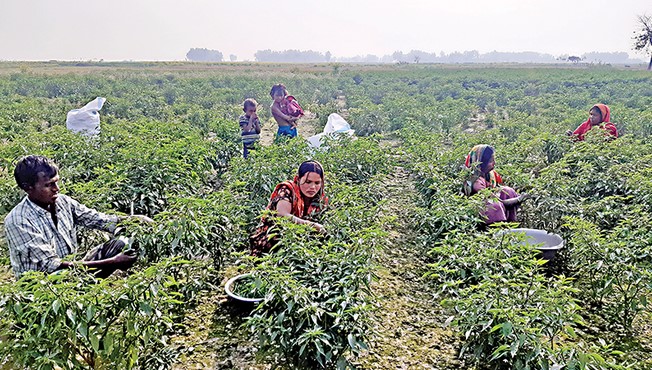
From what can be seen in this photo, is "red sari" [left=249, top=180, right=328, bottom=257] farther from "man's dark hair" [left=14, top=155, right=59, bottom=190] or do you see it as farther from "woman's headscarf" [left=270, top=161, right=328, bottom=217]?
"man's dark hair" [left=14, top=155, right=59, bottom=190]

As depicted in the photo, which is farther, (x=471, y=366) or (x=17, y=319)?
(x=471, y=366)

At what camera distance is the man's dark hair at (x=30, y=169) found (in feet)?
10.2

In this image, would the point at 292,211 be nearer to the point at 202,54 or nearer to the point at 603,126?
the point at 603,126

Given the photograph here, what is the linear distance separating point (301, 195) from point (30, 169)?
7.40 feet

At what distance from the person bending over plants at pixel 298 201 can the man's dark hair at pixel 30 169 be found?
1.77m

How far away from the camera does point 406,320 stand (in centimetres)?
410

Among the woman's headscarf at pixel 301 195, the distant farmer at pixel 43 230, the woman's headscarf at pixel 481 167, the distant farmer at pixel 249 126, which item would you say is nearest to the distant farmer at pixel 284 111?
the distant farmer at pixel 249 126

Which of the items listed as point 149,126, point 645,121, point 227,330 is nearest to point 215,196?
point 227,330

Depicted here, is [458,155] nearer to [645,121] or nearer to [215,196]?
[215,196]

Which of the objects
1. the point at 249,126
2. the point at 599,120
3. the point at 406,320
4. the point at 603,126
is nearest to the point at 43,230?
the point at 406,320

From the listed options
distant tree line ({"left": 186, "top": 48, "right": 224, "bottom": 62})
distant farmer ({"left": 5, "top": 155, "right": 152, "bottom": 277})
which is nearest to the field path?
distant farmer ({"left": 5, "top": 155, "right": 152, "bottom": 277})

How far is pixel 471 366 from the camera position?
3.45 m

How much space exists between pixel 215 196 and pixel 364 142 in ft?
11.0

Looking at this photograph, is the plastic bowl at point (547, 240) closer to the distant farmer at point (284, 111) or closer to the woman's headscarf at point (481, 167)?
the woman's headscarf at point (481, 167)
